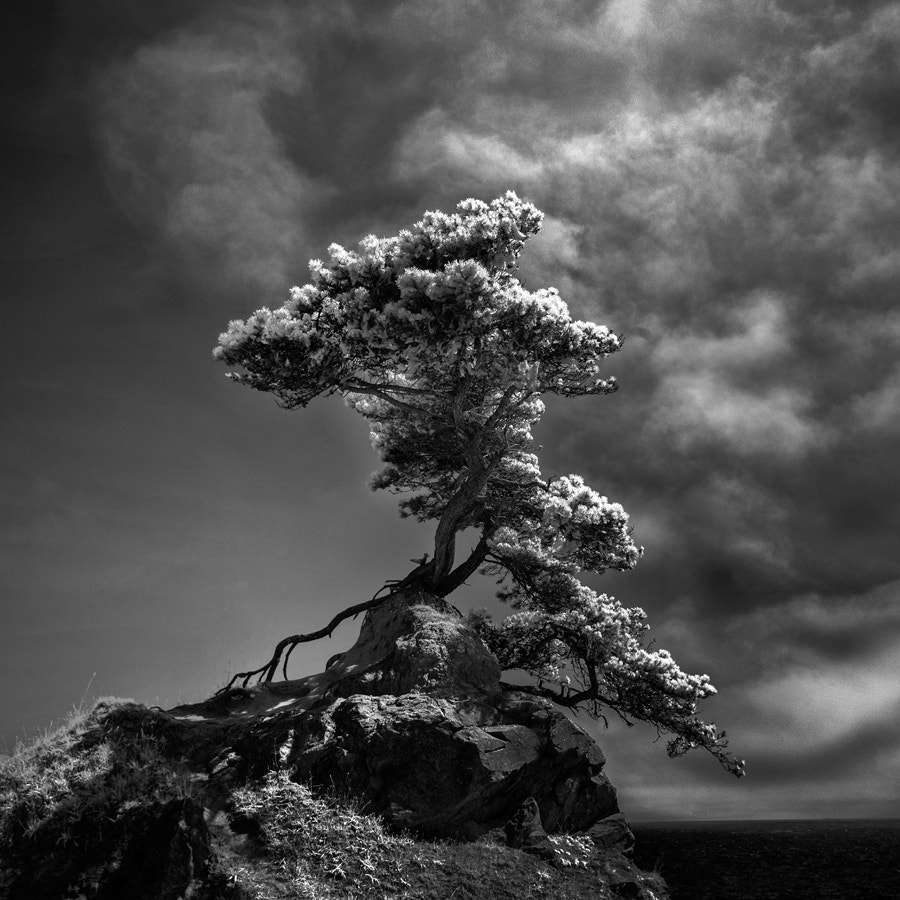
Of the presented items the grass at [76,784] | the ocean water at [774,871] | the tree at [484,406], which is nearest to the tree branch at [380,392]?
the tree at [484,406]

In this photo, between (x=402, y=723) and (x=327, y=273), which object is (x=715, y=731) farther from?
(x=327, y=273)

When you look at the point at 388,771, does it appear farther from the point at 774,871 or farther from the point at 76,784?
the point at 774,871

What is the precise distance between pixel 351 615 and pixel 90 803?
12.1 meters

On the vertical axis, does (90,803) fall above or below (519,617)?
below

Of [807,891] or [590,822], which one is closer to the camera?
[590,822]

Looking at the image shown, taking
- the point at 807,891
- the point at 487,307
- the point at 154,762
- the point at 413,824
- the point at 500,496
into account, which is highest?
the point at 487,307

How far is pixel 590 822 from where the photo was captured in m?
21.4

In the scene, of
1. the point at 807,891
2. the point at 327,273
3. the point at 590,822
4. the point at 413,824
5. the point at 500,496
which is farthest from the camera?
the point at 500,496

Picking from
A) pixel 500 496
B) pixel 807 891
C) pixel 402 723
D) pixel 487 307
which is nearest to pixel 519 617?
pixel 500 496

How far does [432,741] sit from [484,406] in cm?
1291

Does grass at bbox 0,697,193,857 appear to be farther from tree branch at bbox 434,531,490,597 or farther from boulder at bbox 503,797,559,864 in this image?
tree branch at bbox 434,531,490,597

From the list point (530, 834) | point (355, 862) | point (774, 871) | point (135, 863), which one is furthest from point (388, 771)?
point (774, 871)

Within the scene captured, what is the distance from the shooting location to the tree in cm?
2247

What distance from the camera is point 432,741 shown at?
18.4 meters
